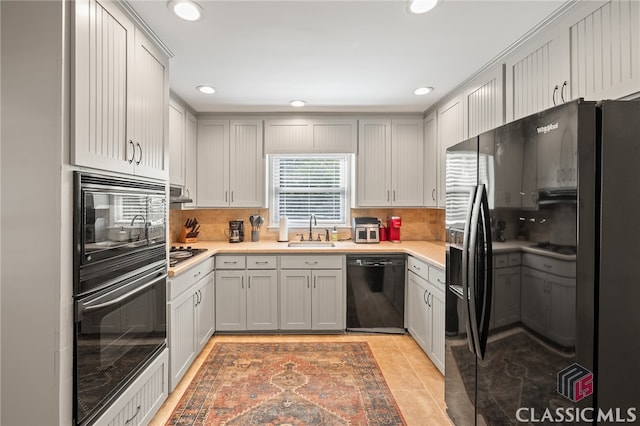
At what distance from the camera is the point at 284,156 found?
4191 mm

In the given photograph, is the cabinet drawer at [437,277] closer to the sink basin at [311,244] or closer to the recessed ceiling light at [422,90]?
the sink basin at [311,244]

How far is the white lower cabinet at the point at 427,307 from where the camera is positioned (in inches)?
106

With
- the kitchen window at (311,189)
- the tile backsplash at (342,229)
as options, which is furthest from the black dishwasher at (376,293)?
the kitchen window at (311,189)

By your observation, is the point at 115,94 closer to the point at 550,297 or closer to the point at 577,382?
the point at 550,297

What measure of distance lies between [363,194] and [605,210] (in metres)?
2.81

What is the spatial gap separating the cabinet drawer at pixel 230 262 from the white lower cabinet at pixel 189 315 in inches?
4.6

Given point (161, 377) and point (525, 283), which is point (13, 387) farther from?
point (525, 283)

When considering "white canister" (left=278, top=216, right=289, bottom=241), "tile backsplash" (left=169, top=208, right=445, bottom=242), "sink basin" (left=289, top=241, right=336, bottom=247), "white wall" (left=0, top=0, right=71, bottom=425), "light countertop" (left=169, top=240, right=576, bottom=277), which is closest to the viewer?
"white wall" (left=0, top=0, right=71, bottom=425)

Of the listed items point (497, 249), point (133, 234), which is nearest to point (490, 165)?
point (497, 249)

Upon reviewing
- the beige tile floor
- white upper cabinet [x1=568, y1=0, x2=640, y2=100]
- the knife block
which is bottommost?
the beige tile floor

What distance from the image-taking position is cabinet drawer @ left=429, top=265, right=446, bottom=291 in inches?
104

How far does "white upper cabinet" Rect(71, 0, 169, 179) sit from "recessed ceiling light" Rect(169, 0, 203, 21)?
0.26m

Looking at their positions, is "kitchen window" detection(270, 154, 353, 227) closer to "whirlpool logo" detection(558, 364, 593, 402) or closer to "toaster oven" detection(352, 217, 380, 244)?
"toaster oven" detection(352, 217, 380, 244)

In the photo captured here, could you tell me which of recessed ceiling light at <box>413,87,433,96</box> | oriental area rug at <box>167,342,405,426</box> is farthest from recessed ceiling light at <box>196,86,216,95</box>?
oriental area rug at <box>167,342,405,426</box>
